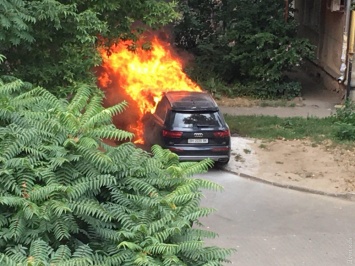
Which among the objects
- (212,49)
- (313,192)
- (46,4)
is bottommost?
(313,192)

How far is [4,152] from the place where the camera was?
3998 millimetres

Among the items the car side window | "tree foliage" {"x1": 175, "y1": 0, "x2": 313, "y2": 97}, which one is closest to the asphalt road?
the car side window

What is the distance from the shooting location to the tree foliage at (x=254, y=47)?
69.1 ft

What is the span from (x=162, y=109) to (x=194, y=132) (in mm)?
Answer: 1241

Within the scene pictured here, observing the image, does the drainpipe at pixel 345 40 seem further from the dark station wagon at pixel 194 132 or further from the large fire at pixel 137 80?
the dark station wagon at pixel 194 132

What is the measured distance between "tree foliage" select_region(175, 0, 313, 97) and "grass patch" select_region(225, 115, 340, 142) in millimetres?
3610

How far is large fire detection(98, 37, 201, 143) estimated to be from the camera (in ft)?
49.4

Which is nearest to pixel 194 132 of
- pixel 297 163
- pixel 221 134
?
pixel 221 134

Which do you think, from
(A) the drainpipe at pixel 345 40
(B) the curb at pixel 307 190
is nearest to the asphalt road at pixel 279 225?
(B) the curb at pixel 307 190

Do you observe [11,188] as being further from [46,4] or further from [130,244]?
[46,4]

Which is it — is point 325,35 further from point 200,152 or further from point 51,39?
point 51,39

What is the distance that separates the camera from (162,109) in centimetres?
1359

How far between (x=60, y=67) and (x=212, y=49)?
1435 centimetres

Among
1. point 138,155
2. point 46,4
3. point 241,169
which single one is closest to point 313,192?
point 241,169
